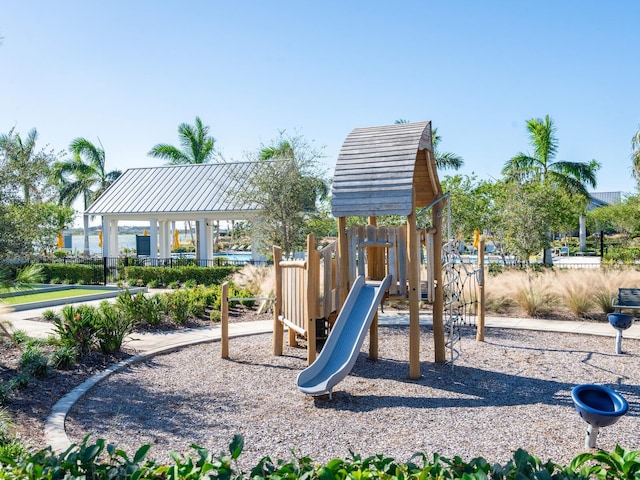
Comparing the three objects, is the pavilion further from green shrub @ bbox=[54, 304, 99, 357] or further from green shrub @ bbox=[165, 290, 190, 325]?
green shrub @ bbox=[54, 304, 99, 357]

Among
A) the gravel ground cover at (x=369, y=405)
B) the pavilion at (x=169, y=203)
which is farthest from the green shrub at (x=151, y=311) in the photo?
the pavilion at (x=169, y=203)

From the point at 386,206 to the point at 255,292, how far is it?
7.59 m

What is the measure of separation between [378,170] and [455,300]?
228cm

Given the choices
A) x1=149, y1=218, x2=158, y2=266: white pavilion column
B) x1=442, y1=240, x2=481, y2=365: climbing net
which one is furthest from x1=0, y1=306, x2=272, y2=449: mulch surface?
x1=149, y1=218, x2=158, y2=266: white pavilion column

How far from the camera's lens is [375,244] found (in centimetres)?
763

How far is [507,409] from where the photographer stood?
19.4 feet

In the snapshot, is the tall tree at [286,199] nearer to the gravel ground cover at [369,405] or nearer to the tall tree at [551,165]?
the gravel ground cover at [369,405]

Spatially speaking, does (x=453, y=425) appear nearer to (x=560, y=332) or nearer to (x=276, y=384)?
(x=276, y=384)

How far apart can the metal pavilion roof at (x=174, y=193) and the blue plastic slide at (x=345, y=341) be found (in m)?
16.1

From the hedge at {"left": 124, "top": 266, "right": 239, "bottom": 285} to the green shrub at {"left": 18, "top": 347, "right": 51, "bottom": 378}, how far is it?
13.2m

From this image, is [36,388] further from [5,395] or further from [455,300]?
[455,300]

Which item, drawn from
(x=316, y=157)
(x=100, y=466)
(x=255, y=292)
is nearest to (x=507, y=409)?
(x=100, y=466)

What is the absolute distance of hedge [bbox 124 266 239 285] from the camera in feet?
68.8

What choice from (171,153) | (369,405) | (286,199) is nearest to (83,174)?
(171,153)
